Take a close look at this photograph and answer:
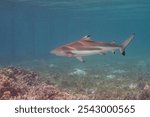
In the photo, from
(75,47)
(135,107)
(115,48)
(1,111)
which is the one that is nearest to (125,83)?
(115,48)

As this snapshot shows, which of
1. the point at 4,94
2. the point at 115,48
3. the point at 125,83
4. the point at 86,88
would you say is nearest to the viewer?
the point at 4,94

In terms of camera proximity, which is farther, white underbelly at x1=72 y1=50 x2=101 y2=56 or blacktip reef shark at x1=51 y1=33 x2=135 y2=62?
white underbelly at x1=72 y1=50 x2=101 y2=56

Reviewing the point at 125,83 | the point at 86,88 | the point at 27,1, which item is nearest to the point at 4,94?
the point at 86,88

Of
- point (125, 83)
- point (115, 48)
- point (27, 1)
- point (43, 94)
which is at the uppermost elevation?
point (27, 1)

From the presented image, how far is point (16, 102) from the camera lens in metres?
9.32

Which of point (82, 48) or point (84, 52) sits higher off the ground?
point (82, 48)

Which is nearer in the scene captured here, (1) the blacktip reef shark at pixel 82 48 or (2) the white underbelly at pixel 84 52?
(1) the blacktip reef shark at pixel 82 48

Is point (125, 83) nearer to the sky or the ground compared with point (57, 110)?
nearer to the ground

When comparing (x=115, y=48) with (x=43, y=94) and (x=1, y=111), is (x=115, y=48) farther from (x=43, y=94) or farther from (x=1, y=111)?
(x=1, y=111)

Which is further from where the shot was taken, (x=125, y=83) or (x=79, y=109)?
(x=125, y=83)

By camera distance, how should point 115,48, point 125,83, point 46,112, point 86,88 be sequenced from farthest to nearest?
point 125,83 → point 86,88 → point 115,48 → point 46,112

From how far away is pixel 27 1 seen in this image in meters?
55.4

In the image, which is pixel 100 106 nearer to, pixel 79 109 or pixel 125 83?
pixel 79 109

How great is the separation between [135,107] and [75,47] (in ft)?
10.7
